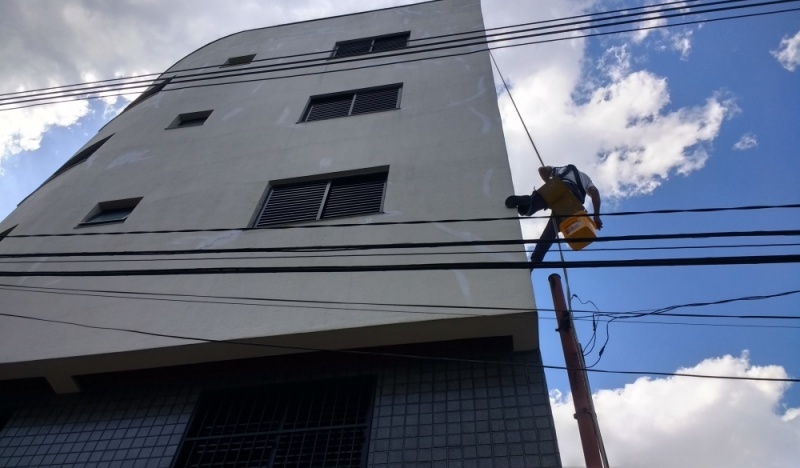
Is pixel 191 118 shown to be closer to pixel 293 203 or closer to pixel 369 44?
pixel 369 44

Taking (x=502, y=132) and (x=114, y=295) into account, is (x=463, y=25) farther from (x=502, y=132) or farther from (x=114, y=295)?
(x=114, y=295)

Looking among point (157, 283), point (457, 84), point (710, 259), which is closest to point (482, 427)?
point (710, 259)

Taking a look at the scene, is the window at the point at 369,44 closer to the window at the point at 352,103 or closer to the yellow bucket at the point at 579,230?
the window at the point at 352,103

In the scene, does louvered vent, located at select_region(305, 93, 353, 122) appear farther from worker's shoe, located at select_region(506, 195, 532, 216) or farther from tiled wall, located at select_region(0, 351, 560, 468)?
tiled wall, located at select_region(0, 351, 560, 468)

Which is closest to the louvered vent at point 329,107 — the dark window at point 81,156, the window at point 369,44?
the window at point 369,44

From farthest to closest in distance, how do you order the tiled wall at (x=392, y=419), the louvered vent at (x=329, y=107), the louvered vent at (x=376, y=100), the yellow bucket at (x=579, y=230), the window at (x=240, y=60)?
the window at (x=240, y=60) < the louvered vent at (x=329, y=107) < the louvered vent at (x=376, y=100) < the yellow bucket at (x=579, y=230) < the tiled wall at (x=392, y=419)

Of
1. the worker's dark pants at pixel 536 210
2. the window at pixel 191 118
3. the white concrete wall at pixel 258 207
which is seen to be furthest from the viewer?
the window at pixel 191 118

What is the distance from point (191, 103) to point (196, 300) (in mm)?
6626

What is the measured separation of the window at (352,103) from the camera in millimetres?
9766

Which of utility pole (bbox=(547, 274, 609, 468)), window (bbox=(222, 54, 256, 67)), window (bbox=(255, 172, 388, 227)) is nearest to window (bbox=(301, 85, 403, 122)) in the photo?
Answer: window (bbox=(255, 172, 388, 227))

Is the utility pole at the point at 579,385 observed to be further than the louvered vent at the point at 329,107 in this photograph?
No

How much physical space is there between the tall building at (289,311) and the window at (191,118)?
73.7 inches

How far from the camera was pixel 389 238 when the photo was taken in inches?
246

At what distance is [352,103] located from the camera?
395 inches
